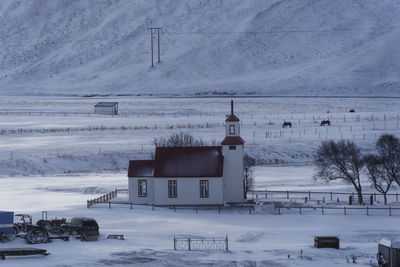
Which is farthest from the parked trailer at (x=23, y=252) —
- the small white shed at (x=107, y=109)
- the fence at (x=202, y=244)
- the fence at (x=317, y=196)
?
the small white shed at (x=107, y=109)

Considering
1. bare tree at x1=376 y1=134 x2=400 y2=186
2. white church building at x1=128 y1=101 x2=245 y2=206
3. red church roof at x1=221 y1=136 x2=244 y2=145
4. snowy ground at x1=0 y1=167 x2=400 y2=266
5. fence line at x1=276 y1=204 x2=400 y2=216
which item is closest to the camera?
snowy ground at x1=0 y1=167 x2=400 y2=266

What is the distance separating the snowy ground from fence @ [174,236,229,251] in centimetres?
41

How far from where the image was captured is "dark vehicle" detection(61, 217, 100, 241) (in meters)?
40.1

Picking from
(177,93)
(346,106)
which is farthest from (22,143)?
(177,93)

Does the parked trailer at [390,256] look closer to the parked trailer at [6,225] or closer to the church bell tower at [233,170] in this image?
the parked trailer at [6,225]

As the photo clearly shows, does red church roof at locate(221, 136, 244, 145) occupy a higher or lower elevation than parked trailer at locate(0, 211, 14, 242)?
higher

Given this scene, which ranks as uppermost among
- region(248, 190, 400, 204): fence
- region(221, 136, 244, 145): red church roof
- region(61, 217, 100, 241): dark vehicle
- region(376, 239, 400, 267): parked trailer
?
region(221, 136, 244, 145): red church roof

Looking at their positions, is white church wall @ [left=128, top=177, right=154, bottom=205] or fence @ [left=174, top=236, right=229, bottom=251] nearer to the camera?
fence @ [left=174, top=236, right=229, bottom=251]

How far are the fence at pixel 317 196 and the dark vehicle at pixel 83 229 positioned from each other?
14891mm

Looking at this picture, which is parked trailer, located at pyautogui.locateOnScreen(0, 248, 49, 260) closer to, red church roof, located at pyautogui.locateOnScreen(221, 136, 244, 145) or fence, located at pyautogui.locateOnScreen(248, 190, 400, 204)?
red church roof, located at pyautogui.locateOnScreen(221, 136, 244, 145)

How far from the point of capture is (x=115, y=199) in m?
54.0

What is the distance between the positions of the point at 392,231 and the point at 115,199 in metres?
17.8

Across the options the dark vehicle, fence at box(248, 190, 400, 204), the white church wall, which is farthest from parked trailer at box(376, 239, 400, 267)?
the white church wall

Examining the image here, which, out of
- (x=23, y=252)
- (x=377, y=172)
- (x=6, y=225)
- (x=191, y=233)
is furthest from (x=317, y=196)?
(x=23, y=252)
